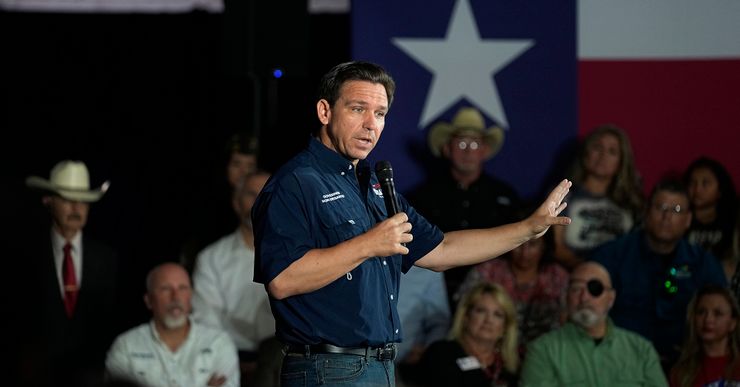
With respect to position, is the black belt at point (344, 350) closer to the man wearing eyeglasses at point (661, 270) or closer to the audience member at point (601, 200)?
the man wearing eyeglasses at point (661, 270)

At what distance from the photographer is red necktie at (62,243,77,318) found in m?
6.20

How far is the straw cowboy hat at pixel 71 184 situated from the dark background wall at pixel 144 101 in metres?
0.90

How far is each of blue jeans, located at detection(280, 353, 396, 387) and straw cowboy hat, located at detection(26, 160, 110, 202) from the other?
3621mm

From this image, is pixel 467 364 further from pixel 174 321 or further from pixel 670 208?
pixel 174 321

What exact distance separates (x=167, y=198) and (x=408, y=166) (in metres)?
2.00

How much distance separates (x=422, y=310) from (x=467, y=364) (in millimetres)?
609

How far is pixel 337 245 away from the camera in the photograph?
2.96 metres

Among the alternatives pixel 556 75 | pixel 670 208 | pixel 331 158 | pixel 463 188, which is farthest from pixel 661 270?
pixel 331 158

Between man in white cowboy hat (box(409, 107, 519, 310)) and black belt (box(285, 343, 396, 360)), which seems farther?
man in white cowboy hat (box(409, 107, 519, 310))

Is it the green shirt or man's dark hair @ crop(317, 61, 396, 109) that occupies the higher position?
man's dark hair @ crop(317, 61, 396, 109)

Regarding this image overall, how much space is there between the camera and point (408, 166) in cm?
707

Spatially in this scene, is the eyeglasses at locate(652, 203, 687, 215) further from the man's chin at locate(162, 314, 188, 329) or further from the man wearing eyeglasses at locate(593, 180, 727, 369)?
the man's chin at locate(162, 314, 188, 329)

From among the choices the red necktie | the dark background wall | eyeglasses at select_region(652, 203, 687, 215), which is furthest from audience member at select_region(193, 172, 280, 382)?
eyeglasses at select_region(652, 203, 687, 215)

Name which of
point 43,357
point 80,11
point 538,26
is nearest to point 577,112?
point 538,26
